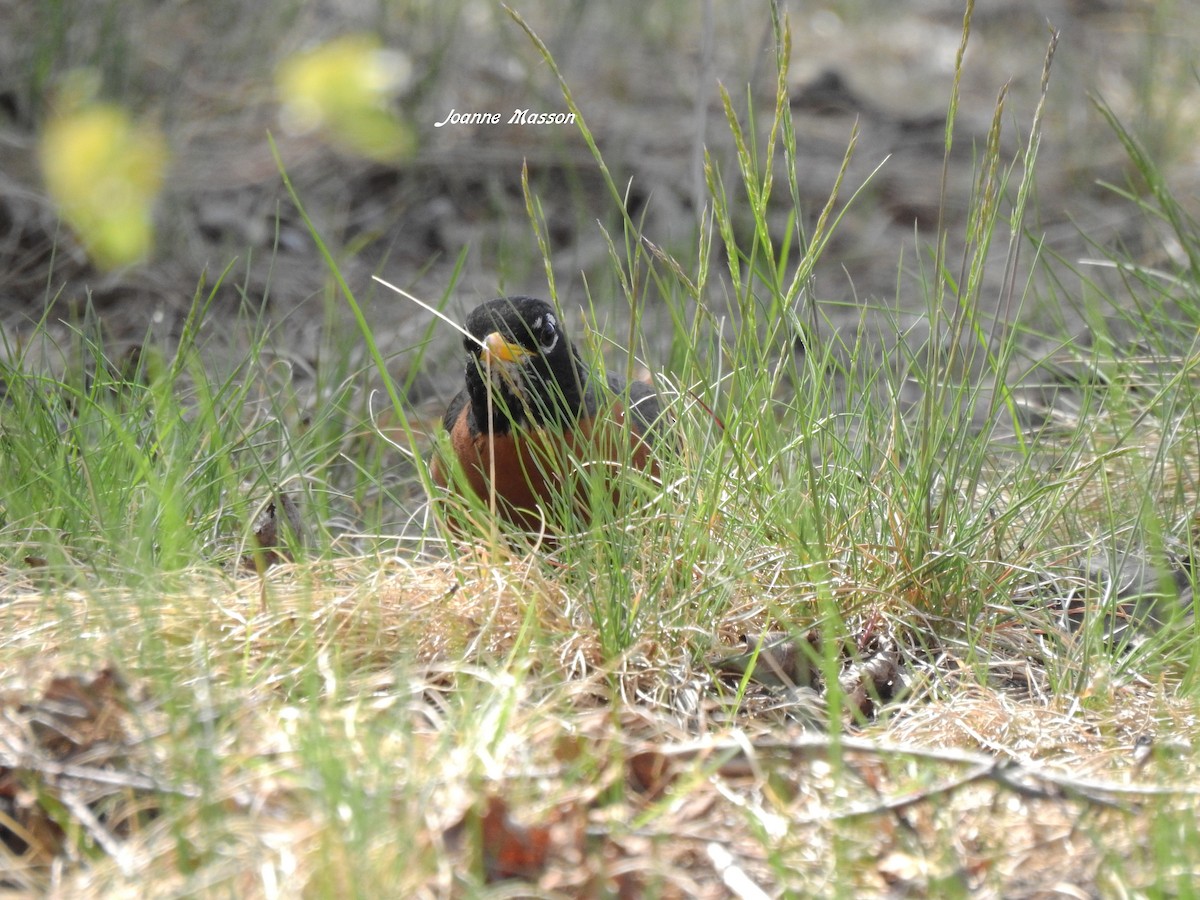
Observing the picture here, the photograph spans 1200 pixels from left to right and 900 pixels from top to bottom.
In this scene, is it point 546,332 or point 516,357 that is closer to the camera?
point 516,357

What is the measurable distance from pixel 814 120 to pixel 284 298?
11.5 feet

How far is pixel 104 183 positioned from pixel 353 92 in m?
1.07

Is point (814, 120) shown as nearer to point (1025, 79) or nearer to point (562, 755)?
point (1025, 79)

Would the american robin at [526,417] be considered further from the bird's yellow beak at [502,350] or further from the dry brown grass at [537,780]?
the dry brown grass at [537,780]

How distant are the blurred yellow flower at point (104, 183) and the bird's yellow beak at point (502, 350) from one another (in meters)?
1.85

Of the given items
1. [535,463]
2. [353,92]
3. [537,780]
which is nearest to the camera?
[537,780]

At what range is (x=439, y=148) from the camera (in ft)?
21.5

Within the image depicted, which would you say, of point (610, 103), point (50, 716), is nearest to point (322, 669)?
point (50, 716)

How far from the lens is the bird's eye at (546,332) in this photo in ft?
11.0

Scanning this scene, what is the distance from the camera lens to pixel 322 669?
6.81 ft

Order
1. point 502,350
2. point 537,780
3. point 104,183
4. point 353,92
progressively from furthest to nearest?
point 104,183, point 353,92, point 502,350, point 537,780

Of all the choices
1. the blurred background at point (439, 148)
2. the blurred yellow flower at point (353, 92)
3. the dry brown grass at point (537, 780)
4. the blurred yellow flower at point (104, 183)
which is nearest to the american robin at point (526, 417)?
the dry brown grass at point (537, 780)

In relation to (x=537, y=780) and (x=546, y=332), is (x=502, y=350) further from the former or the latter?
(x=537, y=780)
